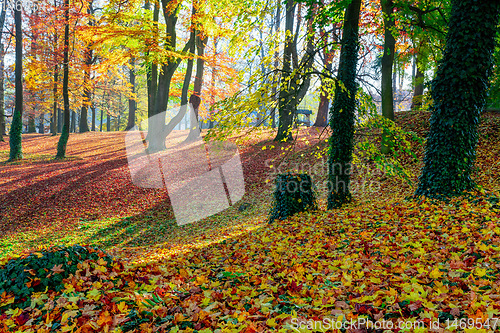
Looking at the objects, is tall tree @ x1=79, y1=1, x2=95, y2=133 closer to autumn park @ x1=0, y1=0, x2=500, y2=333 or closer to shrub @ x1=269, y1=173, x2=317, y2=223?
autumn park @ x1=0, y1=0, x2=500, y2=333

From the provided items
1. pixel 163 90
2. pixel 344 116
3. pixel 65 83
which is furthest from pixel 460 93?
pixel 65 83

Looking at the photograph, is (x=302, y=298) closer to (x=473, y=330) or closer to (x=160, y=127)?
(x=473, y=330)

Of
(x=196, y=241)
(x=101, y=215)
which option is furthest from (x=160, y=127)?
(x=196, y=241)

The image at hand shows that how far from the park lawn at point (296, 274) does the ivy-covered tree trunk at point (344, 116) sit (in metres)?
0.58

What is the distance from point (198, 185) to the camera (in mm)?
11414

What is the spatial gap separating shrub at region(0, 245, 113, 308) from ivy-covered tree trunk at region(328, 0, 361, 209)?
16.9ft

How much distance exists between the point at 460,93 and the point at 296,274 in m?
4.44

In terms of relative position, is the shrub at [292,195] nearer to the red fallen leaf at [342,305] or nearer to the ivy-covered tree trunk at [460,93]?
the ivy-covered tree trunk at [460,93]

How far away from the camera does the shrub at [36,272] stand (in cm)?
298

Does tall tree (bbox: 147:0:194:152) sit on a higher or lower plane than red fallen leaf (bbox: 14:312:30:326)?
higher

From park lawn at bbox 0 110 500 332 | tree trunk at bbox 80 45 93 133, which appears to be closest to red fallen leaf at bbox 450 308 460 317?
park lawn at bbox 0 110 500 332

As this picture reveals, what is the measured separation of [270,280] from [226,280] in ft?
1.86

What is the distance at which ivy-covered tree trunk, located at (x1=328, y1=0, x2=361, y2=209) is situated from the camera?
20.4 feet

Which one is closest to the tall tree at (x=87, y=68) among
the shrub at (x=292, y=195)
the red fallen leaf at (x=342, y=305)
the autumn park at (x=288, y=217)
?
the autumn park at (x=288, y=217)
